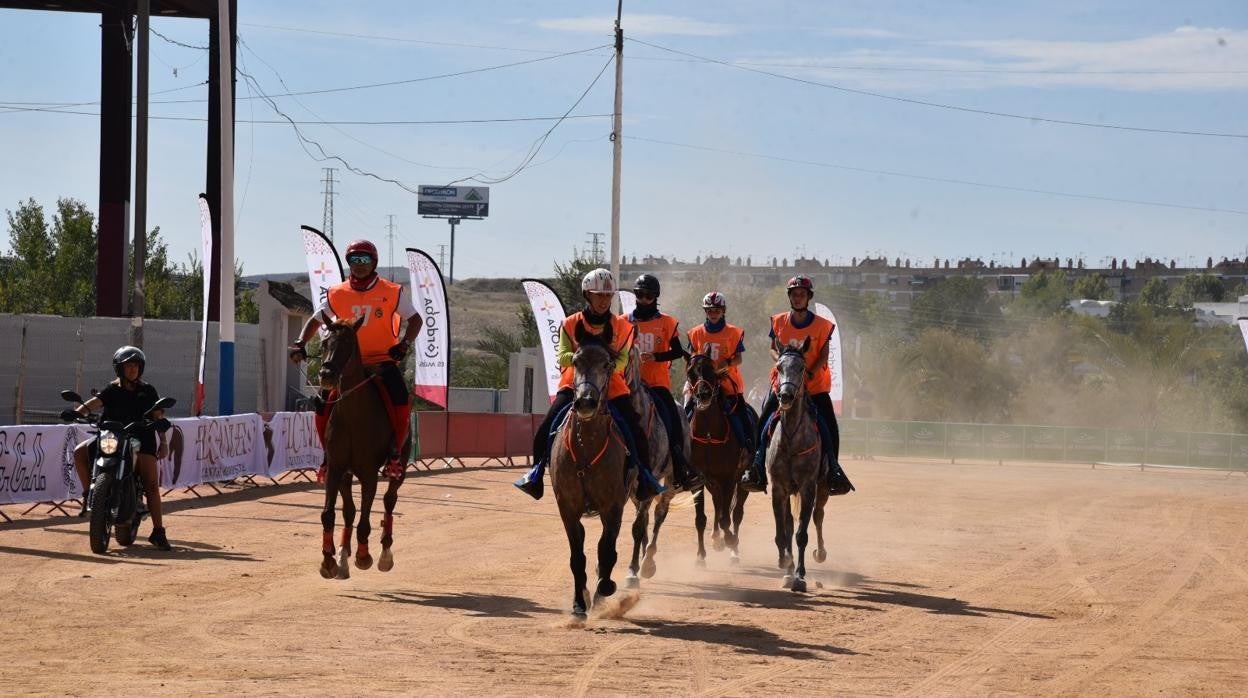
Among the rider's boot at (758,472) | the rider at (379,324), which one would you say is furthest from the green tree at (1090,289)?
the rider at (379,324)

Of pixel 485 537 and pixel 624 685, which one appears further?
pixel 485 537

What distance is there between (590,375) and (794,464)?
160 inches

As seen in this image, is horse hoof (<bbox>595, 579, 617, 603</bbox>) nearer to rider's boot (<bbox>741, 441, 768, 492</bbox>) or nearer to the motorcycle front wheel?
rider's boot (<bbox>741, 441, 768, 492</bbox>)

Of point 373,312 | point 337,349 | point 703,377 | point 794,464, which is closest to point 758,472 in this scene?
point 794,464

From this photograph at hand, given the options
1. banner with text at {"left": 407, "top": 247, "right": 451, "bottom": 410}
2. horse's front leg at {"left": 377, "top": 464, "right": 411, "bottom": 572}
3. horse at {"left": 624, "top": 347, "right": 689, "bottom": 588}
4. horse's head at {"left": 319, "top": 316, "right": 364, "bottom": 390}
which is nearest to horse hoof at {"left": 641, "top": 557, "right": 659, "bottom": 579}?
horse at {"left": 624, "top": 347, "right": 689, "bottom": 588}

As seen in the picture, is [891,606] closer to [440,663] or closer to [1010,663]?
[1010,663]

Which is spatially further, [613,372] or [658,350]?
[658,350]

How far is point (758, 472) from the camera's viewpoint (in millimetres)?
15711

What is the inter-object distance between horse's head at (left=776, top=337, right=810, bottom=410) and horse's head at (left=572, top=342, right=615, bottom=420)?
2979 mm

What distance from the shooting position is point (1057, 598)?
47.1ft

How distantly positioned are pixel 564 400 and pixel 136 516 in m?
6.40

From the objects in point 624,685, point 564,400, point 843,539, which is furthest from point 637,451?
point 843,539

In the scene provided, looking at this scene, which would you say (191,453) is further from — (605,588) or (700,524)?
(605,588)

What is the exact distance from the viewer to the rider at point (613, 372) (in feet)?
39.1
